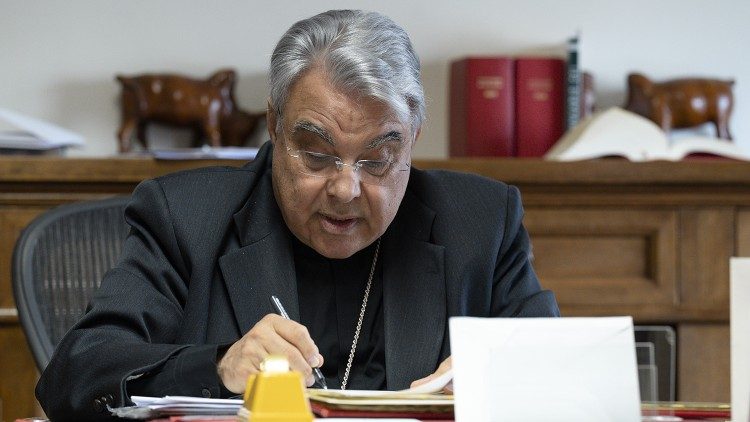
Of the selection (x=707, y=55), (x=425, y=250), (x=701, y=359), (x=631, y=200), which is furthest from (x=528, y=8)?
(x=425, y=250)

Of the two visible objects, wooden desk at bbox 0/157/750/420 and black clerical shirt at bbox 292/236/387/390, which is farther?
wooden desk at bbox 0/157/750/420

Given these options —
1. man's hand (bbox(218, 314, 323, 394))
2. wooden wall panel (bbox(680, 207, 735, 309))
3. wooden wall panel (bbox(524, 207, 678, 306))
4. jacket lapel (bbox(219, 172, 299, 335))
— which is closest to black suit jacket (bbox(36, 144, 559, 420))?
jacket lapel (bbox(219, 172, 299, 335))

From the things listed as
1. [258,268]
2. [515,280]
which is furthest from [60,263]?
[515,280]

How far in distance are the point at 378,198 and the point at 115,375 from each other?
519 millimetres

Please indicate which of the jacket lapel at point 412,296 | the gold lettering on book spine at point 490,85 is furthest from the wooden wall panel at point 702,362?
the jacket lapel at point 412,296

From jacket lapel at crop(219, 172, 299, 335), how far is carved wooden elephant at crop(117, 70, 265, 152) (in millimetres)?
1400

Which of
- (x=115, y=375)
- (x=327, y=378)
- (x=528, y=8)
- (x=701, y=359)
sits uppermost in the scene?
(x=528, y=8)

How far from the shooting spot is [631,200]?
2.91m

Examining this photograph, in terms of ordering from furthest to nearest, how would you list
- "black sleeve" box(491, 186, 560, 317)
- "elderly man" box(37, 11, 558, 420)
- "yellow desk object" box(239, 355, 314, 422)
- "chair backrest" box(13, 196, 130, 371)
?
"chair backrest" box(13, 196, 130, 371) < "black sleeve" box(491, 186, 560, 317) < "elderly man" box(37, 11, 558, 420) < "yellow desk object" box(239, 355, 314, 422)

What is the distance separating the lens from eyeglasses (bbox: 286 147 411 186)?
1.81 meters

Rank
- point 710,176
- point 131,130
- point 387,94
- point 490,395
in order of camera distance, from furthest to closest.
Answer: point 131,130, point 710,176, point 387,94, point 490,395

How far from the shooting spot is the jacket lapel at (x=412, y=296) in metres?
1.89

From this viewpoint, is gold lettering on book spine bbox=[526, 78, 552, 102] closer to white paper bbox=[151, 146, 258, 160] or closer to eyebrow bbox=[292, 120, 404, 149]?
white paper bbox=[151, 146, 258, 160]

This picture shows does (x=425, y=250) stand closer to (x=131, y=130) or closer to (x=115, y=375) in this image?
(x=115, y=375)
